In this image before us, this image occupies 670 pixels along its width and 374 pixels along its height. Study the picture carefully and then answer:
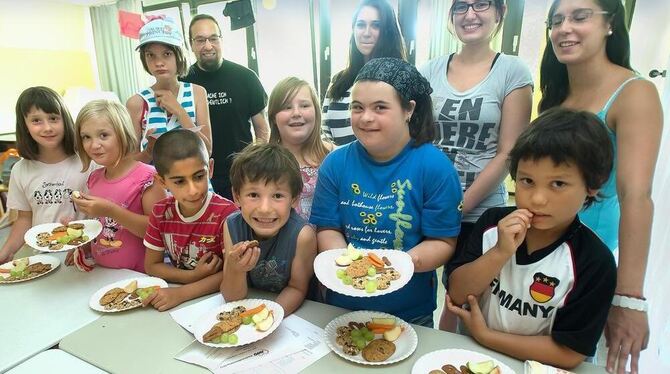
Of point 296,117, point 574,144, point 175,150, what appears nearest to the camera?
point 574,144

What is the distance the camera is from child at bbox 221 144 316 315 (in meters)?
1.37

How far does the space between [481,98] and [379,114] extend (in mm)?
547

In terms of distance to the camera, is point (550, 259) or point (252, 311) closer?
point (550, 259)

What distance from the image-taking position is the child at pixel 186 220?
1507mm

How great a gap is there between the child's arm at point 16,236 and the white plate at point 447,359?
2030 millimetres

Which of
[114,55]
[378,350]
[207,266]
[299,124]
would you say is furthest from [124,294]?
[114,55]

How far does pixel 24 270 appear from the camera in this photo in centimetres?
163

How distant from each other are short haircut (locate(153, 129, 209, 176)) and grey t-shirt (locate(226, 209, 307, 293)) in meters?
0.33

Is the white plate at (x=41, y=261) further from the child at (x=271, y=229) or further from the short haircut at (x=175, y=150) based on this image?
the child at (x=271, y=229)

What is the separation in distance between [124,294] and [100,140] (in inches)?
30.3

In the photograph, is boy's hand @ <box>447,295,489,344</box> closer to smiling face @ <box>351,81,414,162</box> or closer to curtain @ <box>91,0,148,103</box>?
smiling face @ <box>351,81,414,162</box>

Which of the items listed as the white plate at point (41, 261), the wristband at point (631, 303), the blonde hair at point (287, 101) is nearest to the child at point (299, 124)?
the blonde hair at point (287, 101)

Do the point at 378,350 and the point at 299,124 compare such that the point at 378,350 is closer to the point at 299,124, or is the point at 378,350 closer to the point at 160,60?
the point at 299,124

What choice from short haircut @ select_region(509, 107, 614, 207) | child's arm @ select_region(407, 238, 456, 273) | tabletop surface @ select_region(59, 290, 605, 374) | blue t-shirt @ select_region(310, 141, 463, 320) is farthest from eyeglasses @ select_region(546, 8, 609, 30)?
tabletop surface @ select_region(59, 290, 605, 374)
